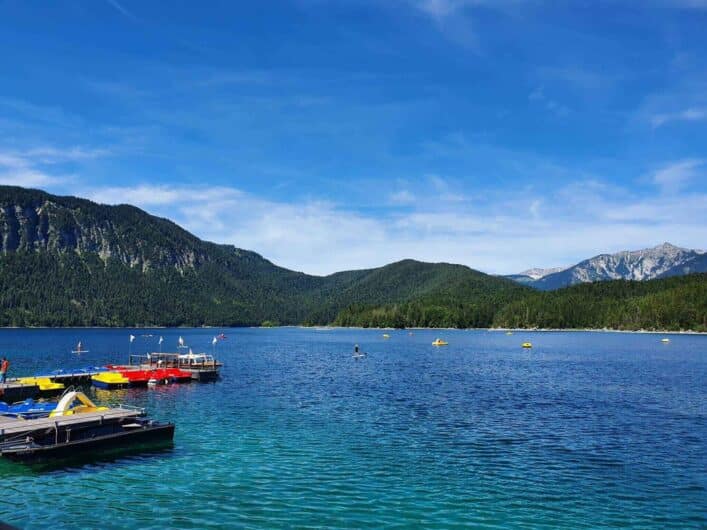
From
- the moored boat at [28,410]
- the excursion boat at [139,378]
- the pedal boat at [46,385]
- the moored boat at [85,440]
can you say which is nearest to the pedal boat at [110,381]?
the excursion boat at [139,378]

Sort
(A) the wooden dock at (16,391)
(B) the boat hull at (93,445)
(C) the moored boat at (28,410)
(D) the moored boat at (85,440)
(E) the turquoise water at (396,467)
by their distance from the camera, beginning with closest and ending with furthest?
(E) the turquoise water at (396,467), (B) the boat hull at (93,445), (D) the moored boat at (85,440), (C) the moored boat at (28,410), (A) the wooden dock at (16,391)

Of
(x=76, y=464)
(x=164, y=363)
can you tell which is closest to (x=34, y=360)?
(x=164, y=363)

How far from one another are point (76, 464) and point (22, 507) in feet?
26.7

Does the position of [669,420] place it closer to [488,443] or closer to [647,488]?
[488,443]

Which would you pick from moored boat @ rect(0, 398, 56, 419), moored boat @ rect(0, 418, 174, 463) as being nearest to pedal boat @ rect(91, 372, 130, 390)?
moored boat @ rect(0, 398, 56, 419)

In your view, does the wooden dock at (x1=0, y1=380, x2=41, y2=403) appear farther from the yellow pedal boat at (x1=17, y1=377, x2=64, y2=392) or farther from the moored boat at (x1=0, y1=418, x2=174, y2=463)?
the moored boat at (x1=0, y1=418, x2=174, y2=463)

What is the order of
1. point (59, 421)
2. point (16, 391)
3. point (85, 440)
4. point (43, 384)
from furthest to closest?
1. point (43, 384)
2. point (16, 391)
3. point (59, 421)
4. point (85, 440)

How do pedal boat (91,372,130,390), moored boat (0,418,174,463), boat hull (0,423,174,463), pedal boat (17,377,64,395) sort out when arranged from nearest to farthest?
boat hull (0,423,174,463) → moored boat (0,418,174,463) → pedal boat (17,377,64,395) → pedal boat (91,372,130,390)

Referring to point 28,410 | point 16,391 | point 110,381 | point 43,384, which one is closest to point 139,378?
point 110,381

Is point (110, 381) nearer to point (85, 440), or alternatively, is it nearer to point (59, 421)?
point (59, 421)

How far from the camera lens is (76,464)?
3609 centimetres

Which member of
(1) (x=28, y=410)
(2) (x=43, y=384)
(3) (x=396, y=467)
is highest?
(1) (x=28, y=410)

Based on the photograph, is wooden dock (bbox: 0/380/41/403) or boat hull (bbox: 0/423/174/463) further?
wooden dock (bbox: 0/380/41/403)

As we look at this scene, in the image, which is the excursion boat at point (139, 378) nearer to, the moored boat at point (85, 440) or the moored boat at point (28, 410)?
the moored boat at point (28, 410)
